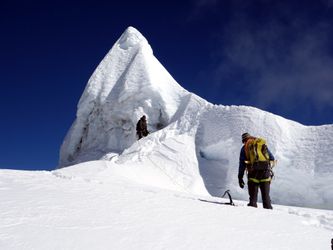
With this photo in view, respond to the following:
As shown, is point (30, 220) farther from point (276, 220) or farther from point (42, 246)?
point (276, 220)

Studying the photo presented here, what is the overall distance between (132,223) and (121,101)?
620 inches

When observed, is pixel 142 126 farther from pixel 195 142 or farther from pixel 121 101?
pixel 195 142

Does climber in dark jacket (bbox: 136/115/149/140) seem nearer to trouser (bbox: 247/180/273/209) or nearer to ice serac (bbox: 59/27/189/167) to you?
ice serac (bbox: 59/27/189/167)

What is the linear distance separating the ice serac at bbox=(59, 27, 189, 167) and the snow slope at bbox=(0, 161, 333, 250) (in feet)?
40.1

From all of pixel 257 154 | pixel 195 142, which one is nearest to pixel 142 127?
pixel 195 142

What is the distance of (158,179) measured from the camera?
11.9m

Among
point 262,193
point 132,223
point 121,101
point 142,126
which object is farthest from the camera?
point 121,101

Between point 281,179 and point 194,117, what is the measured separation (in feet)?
15.2

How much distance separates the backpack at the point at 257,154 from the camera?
730 cm

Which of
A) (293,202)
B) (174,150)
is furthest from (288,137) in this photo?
(174,150)

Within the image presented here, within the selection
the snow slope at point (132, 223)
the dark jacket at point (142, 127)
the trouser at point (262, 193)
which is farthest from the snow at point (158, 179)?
the dark jacket at point (142, 127)

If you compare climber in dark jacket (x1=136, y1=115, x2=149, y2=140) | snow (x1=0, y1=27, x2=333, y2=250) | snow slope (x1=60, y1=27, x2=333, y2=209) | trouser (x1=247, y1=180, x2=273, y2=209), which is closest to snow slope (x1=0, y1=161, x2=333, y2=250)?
snow (x1=0, y1=27, x2=333, y2=250)

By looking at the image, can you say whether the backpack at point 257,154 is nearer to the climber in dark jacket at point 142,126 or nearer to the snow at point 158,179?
the snow at point 158,179

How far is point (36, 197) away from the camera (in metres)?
5.00
